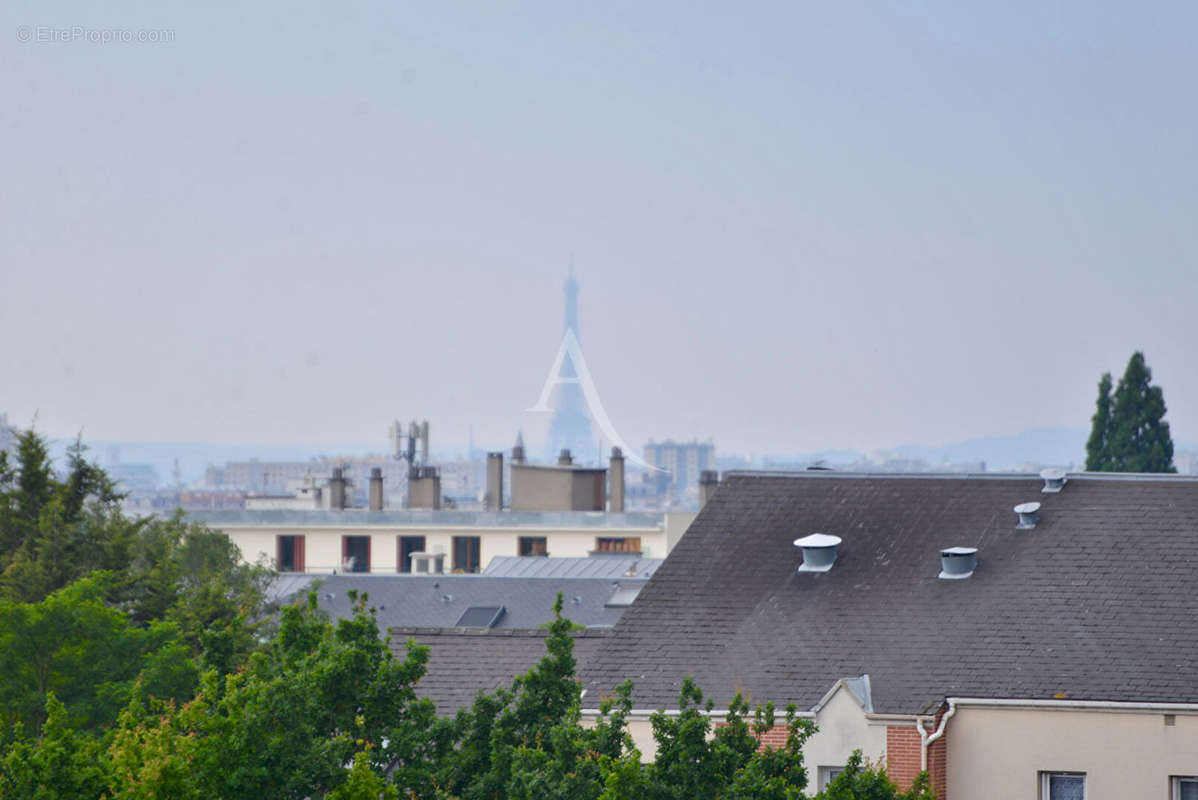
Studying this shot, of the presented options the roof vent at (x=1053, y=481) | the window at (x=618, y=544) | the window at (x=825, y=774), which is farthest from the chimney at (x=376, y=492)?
the window at (x=825, y=774)

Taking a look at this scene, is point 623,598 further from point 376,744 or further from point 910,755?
point 376,744

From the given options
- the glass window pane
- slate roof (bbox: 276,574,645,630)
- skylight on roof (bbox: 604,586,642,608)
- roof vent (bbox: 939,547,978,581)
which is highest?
slate roof (bbox: 276,574,645,630)

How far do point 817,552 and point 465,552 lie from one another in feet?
237

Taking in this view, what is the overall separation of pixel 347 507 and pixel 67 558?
6375 centimetres

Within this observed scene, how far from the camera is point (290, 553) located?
352 feet

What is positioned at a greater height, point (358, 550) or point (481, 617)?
point (358, 550)

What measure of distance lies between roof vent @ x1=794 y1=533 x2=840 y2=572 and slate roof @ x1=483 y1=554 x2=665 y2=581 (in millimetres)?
46106

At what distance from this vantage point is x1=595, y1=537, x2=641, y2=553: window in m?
103

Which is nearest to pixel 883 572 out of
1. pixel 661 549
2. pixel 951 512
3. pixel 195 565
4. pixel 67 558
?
pixel 951 512

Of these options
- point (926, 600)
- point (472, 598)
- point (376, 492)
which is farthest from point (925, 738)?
point (376, 492)

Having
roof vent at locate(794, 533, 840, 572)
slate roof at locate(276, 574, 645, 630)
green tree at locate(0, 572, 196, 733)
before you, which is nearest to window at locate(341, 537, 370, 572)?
slate roof at locate(276, 574, 645, 630)

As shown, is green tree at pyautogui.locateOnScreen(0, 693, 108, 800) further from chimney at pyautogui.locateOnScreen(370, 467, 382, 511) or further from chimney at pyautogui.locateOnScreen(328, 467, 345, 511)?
chimney at pyautogui.locateOnScreen(328, 467, 345, 511)

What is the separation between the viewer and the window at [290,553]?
351ft

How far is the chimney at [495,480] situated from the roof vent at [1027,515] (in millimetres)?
74264
